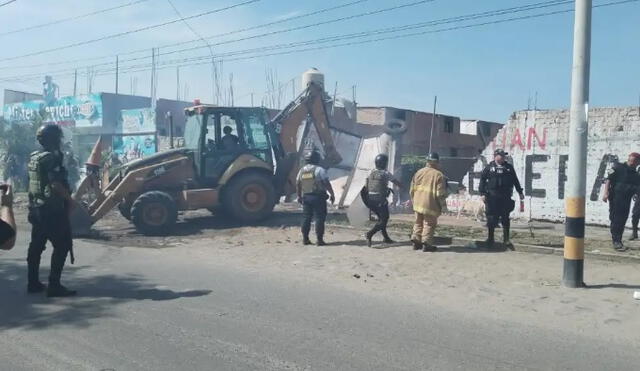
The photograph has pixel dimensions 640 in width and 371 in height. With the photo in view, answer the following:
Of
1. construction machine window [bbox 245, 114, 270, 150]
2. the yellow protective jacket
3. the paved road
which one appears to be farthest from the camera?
construction machine window [bbox 245, 114, 270, 150]

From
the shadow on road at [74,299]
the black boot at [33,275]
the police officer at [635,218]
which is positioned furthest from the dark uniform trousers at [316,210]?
the police officer at [635,218]

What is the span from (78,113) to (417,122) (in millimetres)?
21007

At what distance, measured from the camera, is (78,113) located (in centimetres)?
3688

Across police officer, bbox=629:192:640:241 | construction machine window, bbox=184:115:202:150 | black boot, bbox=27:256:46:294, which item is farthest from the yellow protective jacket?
construction machine window, bbox=184:115:202:150

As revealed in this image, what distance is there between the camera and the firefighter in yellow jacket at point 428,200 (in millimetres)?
9688

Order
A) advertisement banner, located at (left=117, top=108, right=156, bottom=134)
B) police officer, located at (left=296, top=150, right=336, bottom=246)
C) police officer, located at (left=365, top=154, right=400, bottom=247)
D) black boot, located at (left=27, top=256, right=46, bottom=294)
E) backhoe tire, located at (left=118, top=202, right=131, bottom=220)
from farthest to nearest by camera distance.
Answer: advertisement banner, located at (left=117, top=108, right=156, bottom=134)
backhoe tire, located at (left=118, top=202, right=131, bottom=220)
police officer, located at (left=296, top=150, right=336, bottom=246)
police officer, located at (left=365, top=154, right=400, bottom=247)
black boot, located at (left=27, top=256, right=46, bottom=294)

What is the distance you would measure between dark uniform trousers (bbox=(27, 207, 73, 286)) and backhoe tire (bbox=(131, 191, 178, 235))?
5877 mm

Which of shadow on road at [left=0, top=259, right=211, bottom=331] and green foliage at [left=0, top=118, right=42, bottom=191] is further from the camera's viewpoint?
green foliage at [left=0, top=118, right=42, bottom=191]

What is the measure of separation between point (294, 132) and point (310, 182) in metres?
4.81

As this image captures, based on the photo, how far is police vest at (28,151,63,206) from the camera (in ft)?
22.7

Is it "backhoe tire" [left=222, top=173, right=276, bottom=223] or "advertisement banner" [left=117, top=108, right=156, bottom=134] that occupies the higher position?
"advertisement banner" [left=117, top=108, right=156, bottom=134]

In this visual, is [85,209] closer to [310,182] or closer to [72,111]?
[310,182]

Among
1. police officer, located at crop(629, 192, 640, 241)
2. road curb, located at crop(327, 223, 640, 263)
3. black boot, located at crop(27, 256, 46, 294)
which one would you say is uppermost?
police officer, located at crop(629, 192, 640, 241)

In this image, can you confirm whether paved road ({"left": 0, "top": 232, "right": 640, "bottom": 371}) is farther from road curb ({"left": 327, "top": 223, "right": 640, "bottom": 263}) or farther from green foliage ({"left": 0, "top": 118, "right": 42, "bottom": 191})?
green foliage ({"left": 0, "top": 118, "right": 42, "bottom": 191})
